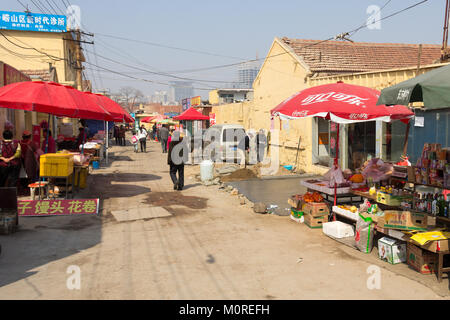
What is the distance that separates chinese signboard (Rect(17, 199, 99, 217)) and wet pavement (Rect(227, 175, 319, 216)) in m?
4.20

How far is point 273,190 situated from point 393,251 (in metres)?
6.26

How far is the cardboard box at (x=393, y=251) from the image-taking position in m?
5.88

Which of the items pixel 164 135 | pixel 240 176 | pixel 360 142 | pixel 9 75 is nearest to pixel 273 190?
pixel 240 176

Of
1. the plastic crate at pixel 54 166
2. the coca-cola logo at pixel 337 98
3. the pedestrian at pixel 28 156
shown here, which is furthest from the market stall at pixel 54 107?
the coca-cola logo at pixel 337 98

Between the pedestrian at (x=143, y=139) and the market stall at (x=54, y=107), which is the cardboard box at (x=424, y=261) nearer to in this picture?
the market stall at (x=54, y=107)

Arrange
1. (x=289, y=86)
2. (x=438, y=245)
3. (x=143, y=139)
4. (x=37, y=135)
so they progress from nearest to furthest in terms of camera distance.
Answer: (x=438, y=245) < (x=37, y=135) < (x=289, y=86) < (x=143, y=139)

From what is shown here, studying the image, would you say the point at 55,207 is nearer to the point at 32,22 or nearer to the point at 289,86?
the point at 289,86

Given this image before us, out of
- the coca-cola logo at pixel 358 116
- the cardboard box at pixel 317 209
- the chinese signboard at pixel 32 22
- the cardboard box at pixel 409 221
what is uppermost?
the chinese signboard at pixel 32 22

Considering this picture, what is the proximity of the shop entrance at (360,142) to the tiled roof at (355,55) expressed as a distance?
157 inches

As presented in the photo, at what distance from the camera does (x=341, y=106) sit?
7258mm

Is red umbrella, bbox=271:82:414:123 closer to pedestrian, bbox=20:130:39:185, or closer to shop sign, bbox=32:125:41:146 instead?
pedestrian, bbox=20:130:39:185

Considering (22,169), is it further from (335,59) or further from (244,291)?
(335,59)

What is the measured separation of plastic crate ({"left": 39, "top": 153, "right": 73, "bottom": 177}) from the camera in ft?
31.0
